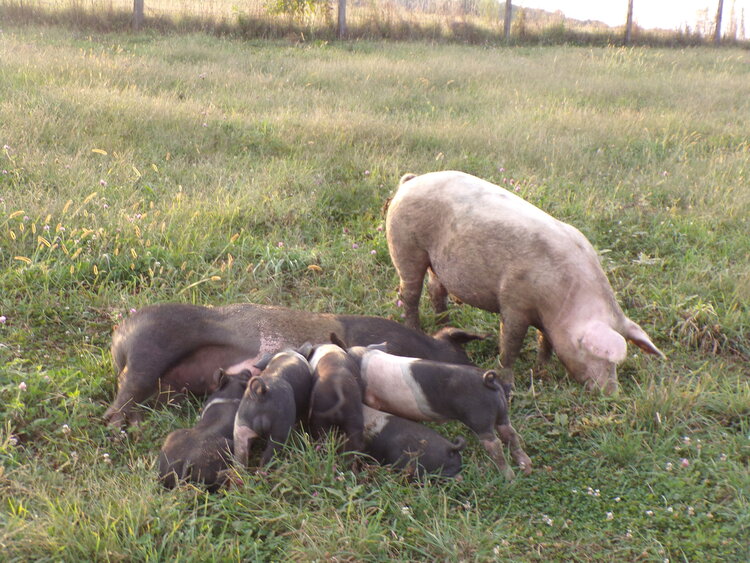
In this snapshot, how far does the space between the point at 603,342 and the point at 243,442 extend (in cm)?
183

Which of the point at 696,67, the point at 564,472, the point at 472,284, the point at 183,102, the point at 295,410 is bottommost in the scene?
the point at 564,472

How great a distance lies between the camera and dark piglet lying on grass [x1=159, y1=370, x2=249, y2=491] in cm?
290

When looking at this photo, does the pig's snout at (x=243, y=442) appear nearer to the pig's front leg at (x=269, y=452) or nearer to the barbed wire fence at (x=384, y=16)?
the pig's front leg at (x=269, y=452)

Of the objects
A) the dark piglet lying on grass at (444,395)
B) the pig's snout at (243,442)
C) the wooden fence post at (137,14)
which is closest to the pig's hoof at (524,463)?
the dark piglet lying on grass at (444,395)

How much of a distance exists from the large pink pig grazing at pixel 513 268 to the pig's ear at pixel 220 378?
Result: 148 centimetres

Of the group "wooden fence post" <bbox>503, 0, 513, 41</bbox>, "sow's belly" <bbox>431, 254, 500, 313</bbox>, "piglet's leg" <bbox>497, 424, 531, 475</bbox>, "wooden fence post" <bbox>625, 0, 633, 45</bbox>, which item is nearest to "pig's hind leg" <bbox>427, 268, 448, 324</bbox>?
"sow's belly" <bbox>431, 254, 500, 313</bbox>

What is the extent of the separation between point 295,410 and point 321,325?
2.81 ft

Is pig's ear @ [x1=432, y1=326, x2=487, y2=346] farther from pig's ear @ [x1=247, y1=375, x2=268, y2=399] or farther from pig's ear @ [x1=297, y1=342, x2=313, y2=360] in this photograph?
pig's ear @ [x1=247, y1=375, x2=268, y2=399]

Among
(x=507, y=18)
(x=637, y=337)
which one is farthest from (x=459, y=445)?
(x=507, y=18)

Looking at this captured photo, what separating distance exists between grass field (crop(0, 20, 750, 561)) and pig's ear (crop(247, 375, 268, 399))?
30cm

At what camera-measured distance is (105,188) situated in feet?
18.4

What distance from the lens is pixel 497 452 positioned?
3.16m

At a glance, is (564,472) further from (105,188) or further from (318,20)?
(318,20)

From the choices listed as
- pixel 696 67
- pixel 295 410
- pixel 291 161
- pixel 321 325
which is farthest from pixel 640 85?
pixel 295 410
